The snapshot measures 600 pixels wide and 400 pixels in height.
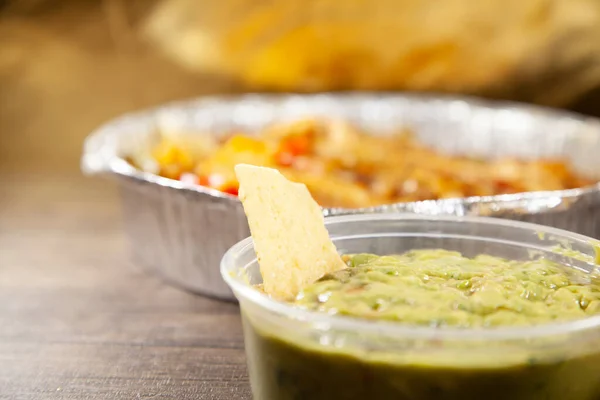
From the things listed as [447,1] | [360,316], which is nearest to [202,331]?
[360,316]

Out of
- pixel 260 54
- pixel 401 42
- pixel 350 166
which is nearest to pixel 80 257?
pixel 350 166

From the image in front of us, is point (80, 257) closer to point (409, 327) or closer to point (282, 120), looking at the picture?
point (282, 120)

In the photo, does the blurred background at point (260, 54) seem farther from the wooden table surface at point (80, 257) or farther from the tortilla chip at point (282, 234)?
the tortilla chip at point (282, 234)

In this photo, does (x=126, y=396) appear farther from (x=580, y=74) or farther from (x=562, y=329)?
(x=580, y=74)

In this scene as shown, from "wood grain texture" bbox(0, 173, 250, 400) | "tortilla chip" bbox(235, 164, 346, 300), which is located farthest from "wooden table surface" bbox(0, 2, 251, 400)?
"tortilla chip" bbox(235, 164, 346, 300)

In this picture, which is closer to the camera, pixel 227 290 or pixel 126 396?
pixel 126 396

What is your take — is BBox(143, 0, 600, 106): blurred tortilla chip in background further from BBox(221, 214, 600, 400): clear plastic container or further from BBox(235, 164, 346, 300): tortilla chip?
BBox(221, 214, 600, 400): clear plastic container

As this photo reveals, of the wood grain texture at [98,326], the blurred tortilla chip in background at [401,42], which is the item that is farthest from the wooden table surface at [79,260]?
the blurred tortilla chip in background at [401,42]
